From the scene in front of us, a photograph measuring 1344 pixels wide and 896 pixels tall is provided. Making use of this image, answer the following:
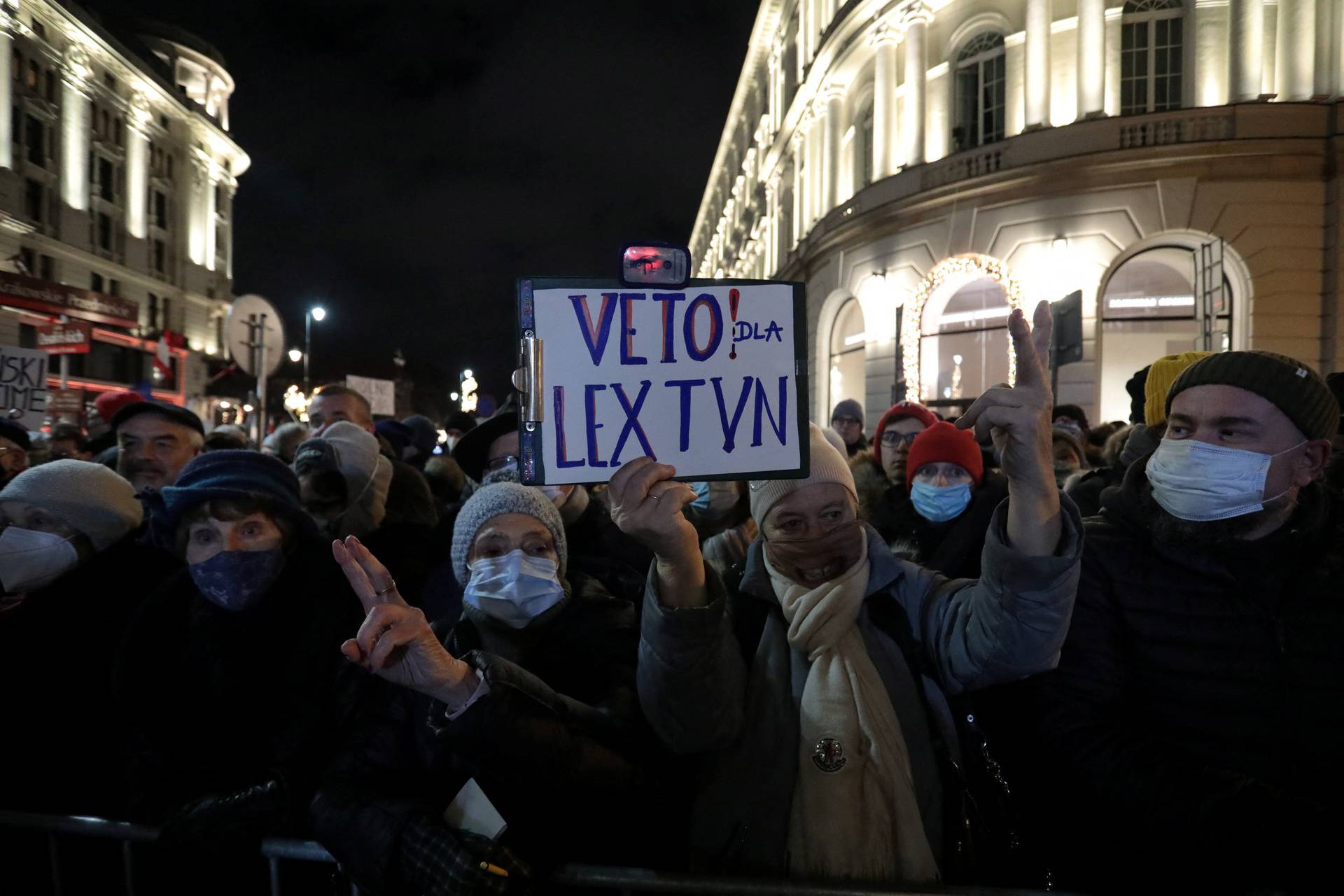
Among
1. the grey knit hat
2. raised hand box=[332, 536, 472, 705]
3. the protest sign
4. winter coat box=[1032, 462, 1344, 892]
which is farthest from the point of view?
the protest sign

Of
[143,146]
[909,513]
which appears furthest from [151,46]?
[909,513]

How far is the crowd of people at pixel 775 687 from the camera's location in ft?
5.95

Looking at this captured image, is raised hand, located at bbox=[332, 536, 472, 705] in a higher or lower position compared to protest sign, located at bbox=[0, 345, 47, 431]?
lower

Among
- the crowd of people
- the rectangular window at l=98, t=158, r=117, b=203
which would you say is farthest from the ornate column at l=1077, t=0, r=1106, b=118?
the rectangular window at l=98, t=158, r=117, b=203

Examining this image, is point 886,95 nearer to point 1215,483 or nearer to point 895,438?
point 895,438

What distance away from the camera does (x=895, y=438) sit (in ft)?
17.6

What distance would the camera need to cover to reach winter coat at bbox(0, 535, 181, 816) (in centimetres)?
252

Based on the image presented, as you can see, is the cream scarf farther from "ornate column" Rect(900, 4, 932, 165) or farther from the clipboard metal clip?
"ornate column" Rect(900, 4, 932, 165)

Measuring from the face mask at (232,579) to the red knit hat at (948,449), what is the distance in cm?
303

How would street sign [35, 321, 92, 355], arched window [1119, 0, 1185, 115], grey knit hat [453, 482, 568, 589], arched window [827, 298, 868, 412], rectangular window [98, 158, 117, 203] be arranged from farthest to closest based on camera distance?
1. rectangular window [98, 158, 117, 203]
2. arched window [827, 298, 868, 412]
3. arched window [1119, 0, 1185, 115]
4. street sign [35, 321, 92, 355]
5. grey knit hat [453, 482, 568, 589]

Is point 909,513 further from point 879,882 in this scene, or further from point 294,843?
point 294,843

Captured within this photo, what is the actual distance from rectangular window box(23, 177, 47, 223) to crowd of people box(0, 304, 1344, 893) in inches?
1738

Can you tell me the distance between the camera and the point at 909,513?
4.27 metres

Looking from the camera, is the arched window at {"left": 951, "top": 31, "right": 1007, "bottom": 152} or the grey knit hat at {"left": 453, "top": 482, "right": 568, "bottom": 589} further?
the arched window at {"left": 951, "top": 31, "right": 1007, "bottom": 152}
